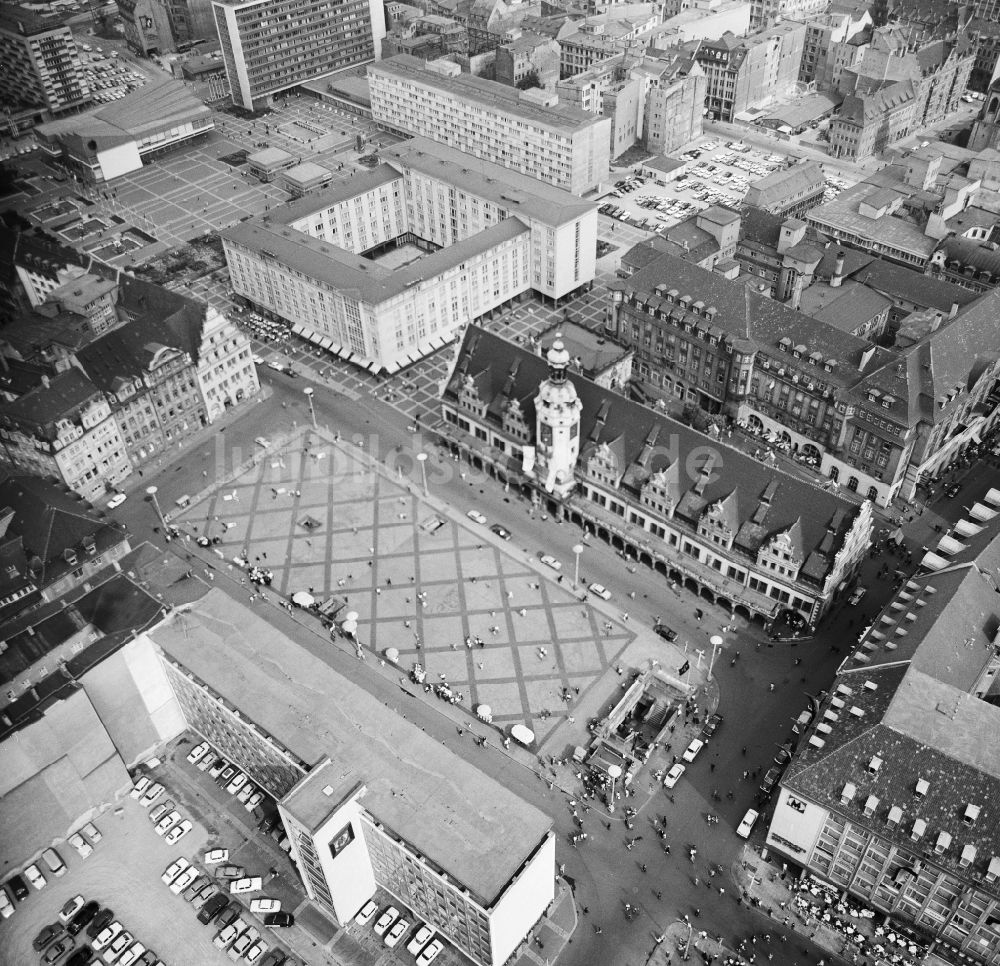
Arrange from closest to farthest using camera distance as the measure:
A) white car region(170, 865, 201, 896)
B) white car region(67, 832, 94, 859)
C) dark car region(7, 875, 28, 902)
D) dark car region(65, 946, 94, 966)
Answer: dark car region(65, 946, 94, 966) < dark car region(7, 875, 28, 902) < white car region(170, 865, 201, 896) < white car region(67, 832, 94, 859)

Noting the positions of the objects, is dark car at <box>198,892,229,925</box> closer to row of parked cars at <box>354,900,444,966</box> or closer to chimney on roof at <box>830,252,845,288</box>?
row of parked cars at <box>354,900,444,966</box>

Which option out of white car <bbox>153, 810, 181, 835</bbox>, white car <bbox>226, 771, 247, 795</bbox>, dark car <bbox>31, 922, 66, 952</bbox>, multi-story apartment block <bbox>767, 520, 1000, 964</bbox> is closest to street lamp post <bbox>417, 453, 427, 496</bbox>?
white car <bbox>226, 771, 247, 795</bbox>

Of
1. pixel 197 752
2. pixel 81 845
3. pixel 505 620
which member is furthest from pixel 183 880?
pixel 505 620

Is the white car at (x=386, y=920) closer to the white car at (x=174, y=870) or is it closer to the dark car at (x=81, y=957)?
the white car at (x=174, y=870)

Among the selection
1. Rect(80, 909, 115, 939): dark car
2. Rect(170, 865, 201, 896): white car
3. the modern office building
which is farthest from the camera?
Rect(170, 865, 201, 896): white car

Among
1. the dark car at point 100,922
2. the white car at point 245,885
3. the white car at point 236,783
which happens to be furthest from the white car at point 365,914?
the dark car at point 100,922

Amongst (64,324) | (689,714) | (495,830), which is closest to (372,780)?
(495,830)
